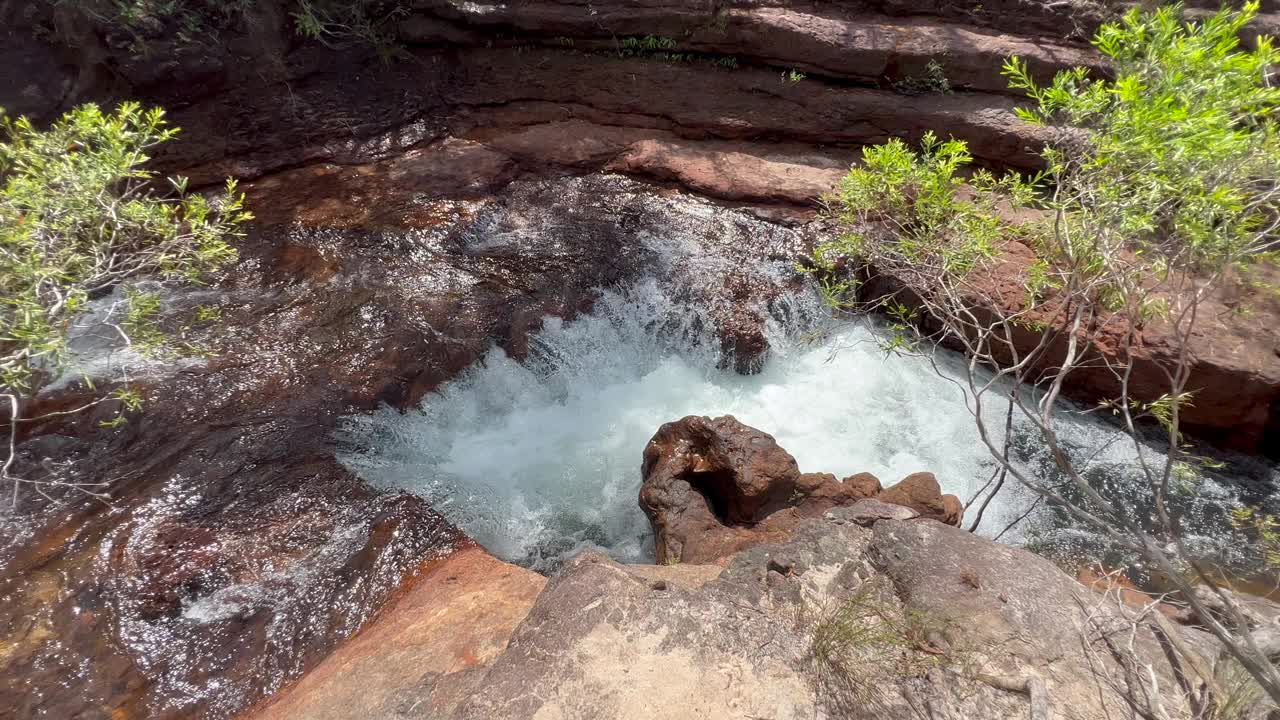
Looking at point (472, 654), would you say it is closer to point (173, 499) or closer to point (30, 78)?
point (173, 499)

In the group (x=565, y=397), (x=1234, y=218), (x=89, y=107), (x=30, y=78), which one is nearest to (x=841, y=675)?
(x=1234, y=218)

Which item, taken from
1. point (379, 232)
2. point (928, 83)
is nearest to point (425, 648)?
point (379, 232)

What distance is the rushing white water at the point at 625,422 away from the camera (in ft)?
18.5

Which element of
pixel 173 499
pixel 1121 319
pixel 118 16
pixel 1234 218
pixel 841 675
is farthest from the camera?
pixel 118 16

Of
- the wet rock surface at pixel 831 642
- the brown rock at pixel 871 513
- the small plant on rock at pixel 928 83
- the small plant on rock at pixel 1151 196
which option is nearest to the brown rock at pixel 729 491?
the brown rock at pixel 871 513

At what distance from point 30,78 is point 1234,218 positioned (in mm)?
12323

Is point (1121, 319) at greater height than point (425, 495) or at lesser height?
greater

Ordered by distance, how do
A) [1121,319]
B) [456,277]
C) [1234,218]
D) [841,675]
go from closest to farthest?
[841,675] < [1234,218] < [1121,319] < [456,277]

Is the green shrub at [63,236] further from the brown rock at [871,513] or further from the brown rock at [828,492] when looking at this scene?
the brown rock at [828,492]

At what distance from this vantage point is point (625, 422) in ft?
22.1

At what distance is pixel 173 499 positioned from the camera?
4.77 meters

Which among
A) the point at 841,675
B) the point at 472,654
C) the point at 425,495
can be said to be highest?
the point at 841,675

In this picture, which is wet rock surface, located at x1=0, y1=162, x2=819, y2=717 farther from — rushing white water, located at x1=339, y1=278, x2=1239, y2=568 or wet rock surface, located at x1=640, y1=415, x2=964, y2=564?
wet rock surface, located at x1=640, y1=415, x2=964, y2=564

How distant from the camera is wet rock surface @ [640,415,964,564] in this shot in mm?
5047
